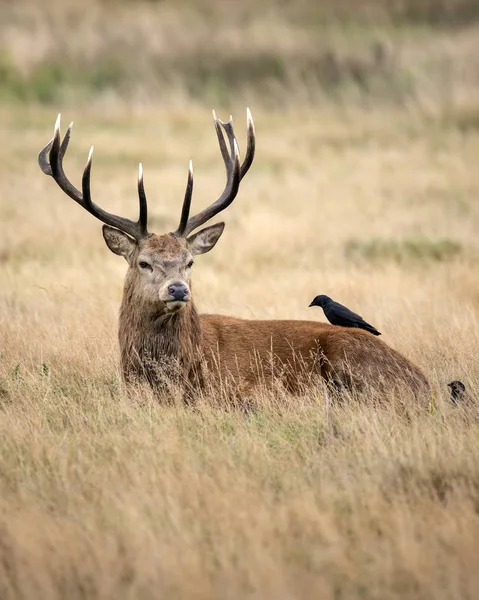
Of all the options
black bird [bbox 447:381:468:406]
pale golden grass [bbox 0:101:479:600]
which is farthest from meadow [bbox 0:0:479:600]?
A: black bird [bbox 447:381:468:406]

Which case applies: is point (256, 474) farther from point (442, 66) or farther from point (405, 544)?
point (442, 66)

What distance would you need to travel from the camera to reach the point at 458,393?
21.6 ft

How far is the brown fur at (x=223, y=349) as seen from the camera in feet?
22.6

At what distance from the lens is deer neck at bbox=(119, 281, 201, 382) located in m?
6.89

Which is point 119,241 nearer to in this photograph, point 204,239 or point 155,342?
point 204,239

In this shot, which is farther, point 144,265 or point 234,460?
point 144,265

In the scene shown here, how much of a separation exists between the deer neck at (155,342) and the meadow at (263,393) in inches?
12.0

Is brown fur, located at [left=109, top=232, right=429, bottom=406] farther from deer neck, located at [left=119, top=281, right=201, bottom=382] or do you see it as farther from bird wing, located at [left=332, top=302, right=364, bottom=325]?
bird wing, located at [left=332, top=302, right=364, bottom=325]

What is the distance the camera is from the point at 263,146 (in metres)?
24.4

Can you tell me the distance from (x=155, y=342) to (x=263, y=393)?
79cm


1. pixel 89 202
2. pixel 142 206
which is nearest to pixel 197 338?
pixel 142 206

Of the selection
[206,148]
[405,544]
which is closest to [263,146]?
[206,148]

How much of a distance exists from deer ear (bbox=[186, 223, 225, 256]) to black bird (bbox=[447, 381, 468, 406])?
187cm

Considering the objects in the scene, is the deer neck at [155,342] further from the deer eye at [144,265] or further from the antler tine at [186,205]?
the antler tine at [186,205]
